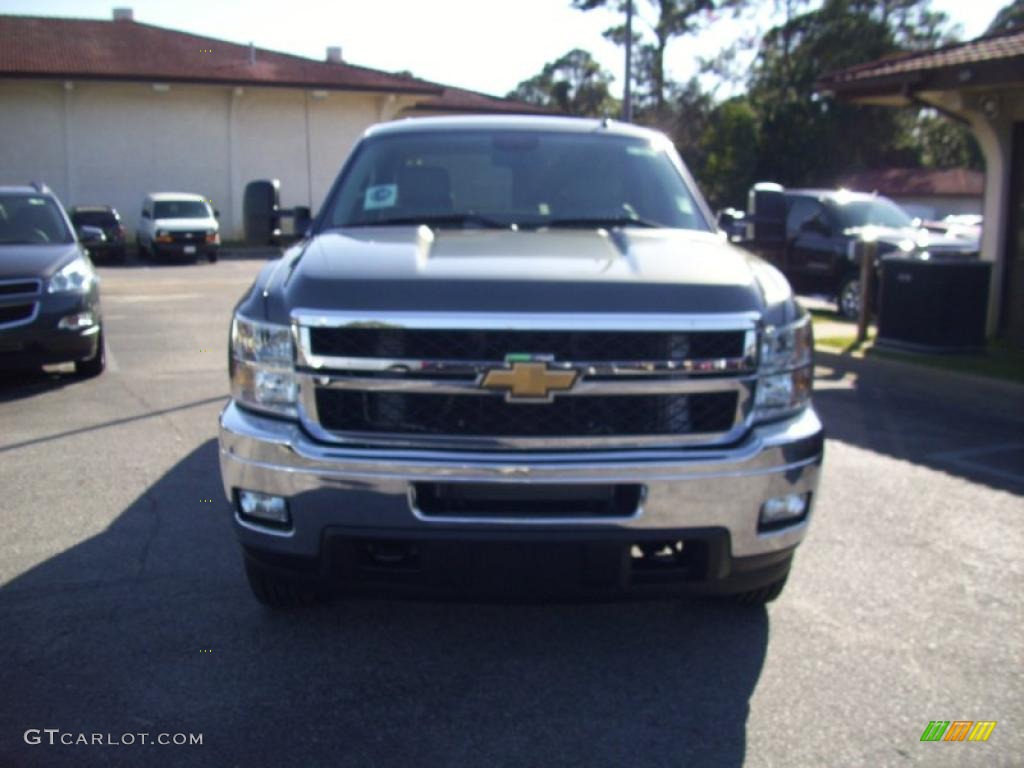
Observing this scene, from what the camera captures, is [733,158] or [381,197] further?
[733,158]


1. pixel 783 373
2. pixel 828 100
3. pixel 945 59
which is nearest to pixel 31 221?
pixel 783 373

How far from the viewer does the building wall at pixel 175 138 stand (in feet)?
110

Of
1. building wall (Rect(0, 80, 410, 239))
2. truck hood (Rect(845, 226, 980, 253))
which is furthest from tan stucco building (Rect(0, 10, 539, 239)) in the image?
truck hood (Rect(845, 226, 980, 253))

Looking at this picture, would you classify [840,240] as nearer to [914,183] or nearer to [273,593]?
[273,593]

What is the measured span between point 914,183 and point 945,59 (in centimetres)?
3903

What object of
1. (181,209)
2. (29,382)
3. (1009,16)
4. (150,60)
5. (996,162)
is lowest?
(29,382)

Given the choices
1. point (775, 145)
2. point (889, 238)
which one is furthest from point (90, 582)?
point (775, 145)

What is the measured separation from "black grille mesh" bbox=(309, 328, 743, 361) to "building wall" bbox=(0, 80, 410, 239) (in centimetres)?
3224

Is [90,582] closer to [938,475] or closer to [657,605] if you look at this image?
[657,605]

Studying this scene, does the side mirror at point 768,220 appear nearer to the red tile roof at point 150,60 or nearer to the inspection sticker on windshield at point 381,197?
the inspection sticker on windshield at point 381,197

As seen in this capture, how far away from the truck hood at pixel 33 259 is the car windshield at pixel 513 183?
17.0 ft

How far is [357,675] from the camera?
3828mm

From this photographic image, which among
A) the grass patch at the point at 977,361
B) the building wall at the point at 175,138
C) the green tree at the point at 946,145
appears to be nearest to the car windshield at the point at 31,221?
the grass patch at the point at 977,361

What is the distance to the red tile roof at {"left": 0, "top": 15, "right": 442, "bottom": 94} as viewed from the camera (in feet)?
110
